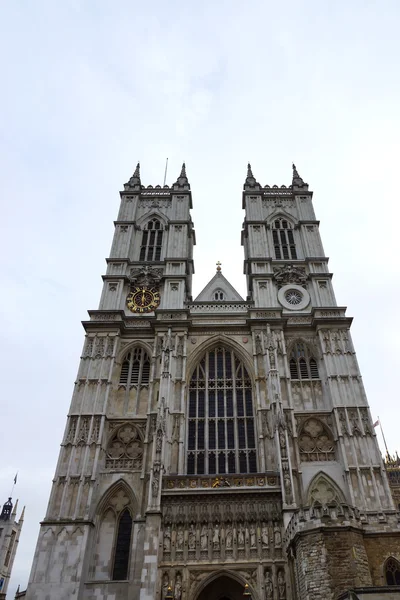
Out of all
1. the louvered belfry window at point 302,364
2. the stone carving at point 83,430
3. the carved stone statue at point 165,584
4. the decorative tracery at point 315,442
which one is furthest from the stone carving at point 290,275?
the carved stone statue at point 165,584

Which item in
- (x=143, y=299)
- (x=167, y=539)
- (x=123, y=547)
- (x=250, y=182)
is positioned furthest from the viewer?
(x=250, y=182)

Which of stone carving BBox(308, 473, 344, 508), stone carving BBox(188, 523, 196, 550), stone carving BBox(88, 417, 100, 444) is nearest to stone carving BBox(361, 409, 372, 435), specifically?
stone carving BBox(308, 473, 344, 508)

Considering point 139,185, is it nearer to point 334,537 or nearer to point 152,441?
point 152,441

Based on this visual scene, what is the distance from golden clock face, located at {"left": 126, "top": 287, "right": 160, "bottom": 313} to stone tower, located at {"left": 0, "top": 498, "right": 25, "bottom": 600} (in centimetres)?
3194

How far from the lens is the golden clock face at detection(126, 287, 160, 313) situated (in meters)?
29.0

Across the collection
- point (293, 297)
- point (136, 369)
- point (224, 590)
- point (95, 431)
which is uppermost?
point (293, 297)

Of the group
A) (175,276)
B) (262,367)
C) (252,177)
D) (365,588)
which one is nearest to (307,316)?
(262,367)

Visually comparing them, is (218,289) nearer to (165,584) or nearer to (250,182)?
(250,182)

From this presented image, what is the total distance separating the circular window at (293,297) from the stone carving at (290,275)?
1.09 feet

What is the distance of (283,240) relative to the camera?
109ft

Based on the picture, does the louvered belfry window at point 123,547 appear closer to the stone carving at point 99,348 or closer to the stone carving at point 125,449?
the stone carving at point 125,449

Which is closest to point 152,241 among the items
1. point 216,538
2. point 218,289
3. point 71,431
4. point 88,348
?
point 218,289

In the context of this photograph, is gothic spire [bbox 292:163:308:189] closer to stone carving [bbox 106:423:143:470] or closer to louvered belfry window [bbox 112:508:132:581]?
stone carving [bbox 106:423:143:470]

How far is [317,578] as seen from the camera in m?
13.9
